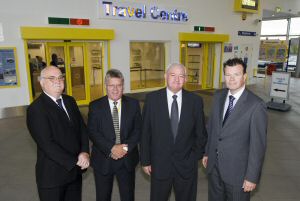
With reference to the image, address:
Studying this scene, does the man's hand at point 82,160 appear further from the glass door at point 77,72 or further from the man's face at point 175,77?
the glass door at point 77,72

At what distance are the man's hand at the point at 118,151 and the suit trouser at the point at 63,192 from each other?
0.38 meters

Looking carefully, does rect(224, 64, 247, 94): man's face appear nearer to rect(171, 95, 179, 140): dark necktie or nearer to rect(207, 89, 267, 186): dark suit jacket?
rect(207, 89, 267, 186): dark suit jacket

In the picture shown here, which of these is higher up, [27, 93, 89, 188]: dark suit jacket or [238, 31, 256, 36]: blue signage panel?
[238, 31, 256, 36]: blue signage panel

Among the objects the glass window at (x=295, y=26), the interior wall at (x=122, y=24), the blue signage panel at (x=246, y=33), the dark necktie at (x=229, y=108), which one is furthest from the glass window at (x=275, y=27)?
the dark necktie at (x=229, y=108)

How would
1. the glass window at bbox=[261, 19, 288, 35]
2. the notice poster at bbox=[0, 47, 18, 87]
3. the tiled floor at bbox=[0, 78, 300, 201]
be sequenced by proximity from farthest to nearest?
the glass window at bbox=[261, 19, 288, 35]
the notice poster at bbox=[0, 47, 18, 87]
the tiled floor at bbox=[0, 78, 300, 201]

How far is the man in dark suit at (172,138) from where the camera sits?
7.48 feet

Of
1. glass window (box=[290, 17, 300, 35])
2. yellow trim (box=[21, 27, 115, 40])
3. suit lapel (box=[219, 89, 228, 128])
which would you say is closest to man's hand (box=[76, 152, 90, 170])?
suit lapel (box=[219, 89, 228, 128])

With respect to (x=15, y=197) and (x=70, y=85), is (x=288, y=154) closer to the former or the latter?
(x=15, y=197)

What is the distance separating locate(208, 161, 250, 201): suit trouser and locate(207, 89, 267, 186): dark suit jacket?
0.21 ft

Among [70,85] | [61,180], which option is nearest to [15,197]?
[61,180]

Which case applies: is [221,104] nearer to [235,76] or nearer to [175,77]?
[235,76]

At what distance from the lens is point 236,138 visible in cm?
213

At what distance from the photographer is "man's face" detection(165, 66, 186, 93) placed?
2160mm

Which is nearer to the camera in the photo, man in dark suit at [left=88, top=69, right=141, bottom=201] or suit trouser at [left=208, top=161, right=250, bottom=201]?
suit trouser at [left=208, top=161, right=250, bottom=201]
